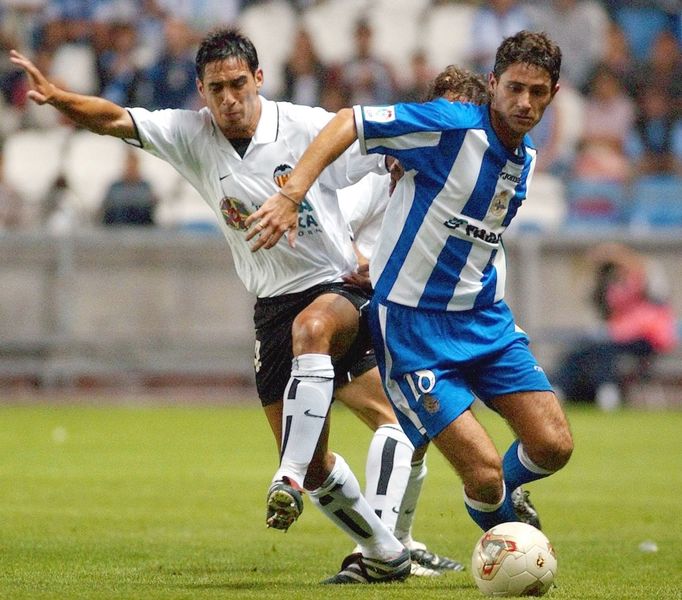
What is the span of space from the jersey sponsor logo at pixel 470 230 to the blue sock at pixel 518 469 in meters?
0.99

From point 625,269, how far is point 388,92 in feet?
14.9

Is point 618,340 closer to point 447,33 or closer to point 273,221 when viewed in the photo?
point 447,33

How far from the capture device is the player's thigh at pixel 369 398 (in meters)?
7.26

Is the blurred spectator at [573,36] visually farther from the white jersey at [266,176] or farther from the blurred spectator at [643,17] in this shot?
the white jersey at [266,176]

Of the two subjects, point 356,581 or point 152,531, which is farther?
point 152,531

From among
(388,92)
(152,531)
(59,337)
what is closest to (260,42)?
Result: (388,92)

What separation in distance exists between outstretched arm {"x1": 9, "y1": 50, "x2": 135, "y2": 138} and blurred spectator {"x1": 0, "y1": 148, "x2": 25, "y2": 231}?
1264 centimetres

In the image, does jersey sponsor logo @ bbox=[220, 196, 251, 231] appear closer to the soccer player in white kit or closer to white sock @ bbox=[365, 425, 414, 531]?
the soccer player in white kit

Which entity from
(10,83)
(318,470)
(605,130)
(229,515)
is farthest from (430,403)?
(10,83)

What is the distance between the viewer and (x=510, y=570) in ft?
19.9

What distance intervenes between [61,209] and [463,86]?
13.3 metres

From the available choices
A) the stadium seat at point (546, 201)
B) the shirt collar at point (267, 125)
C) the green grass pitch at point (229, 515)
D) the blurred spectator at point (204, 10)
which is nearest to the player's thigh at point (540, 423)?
the green grass pitch at point (229, 515)

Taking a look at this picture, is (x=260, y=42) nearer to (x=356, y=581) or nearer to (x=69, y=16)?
(x=69, y=16)

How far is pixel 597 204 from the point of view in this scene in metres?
20.4
